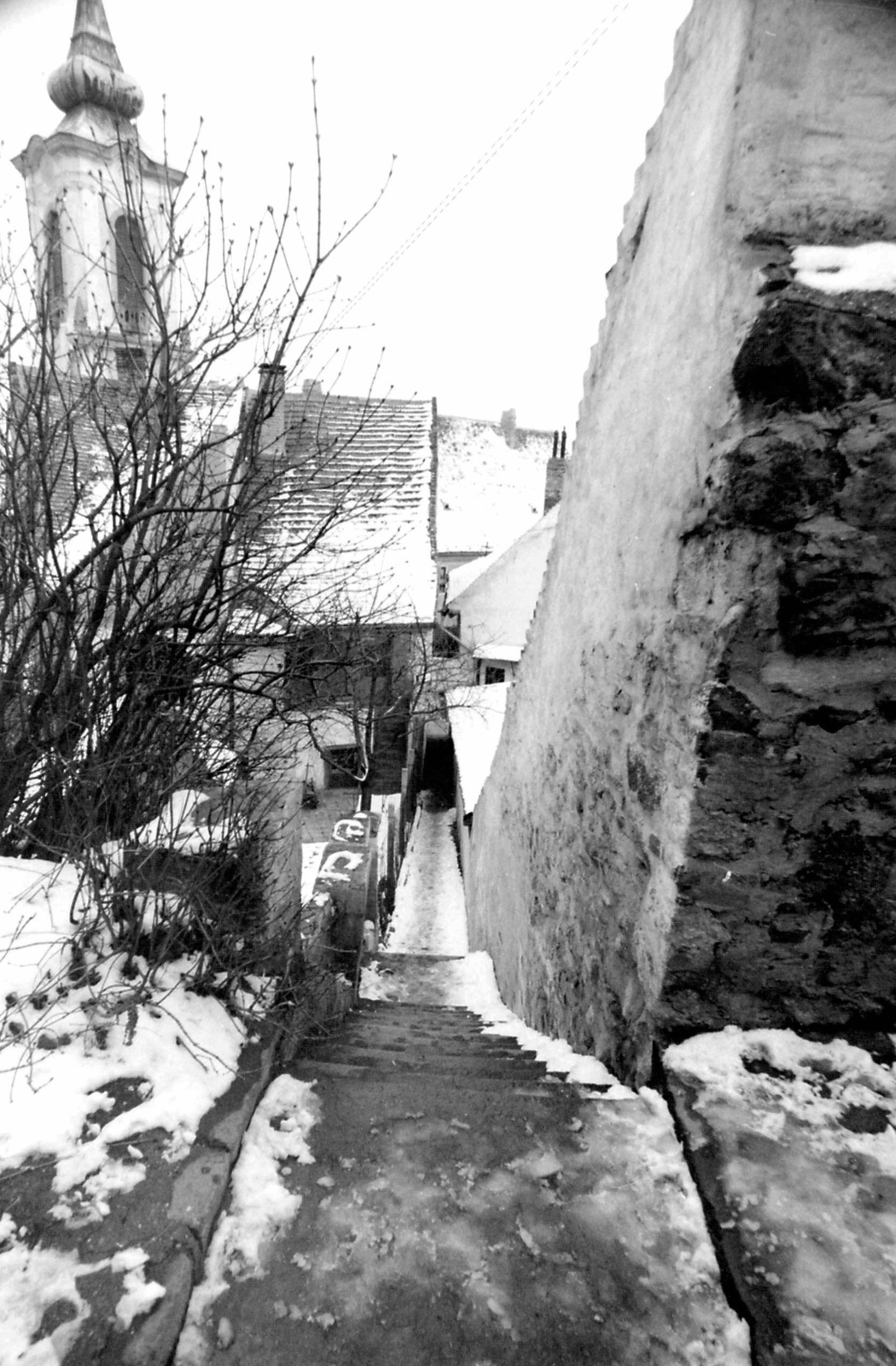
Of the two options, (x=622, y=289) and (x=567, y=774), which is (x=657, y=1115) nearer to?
(x=567, y=774)

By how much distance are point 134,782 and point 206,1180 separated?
1913 millimetres

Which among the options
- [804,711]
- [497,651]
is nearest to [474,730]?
[497,651]

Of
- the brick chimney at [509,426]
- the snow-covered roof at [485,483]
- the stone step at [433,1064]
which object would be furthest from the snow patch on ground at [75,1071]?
the brick chimney at [509,426]

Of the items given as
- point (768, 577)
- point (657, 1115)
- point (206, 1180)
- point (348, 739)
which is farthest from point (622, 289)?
point (348, 739)

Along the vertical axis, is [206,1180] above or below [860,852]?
below

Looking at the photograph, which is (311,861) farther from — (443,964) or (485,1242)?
(485,1242)

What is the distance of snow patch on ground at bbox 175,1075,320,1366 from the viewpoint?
153 centimetres

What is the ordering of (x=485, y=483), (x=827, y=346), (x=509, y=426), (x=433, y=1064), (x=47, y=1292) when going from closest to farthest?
(x=47, y=1292)
(x=827, y=346)
(x=433, y=1064)
(x=485, y=483)
(x=509, y=426)

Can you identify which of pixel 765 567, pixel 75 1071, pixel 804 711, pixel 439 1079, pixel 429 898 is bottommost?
pixel 429 898

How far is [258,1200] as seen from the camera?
1.79 metres

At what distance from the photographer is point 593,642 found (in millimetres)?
3240

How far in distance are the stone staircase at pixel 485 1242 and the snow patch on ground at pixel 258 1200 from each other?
0.09 ft

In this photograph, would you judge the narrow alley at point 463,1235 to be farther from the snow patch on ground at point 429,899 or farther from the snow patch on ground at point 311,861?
the snow patch on ground at point 429,899

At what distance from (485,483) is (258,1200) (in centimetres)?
2460
